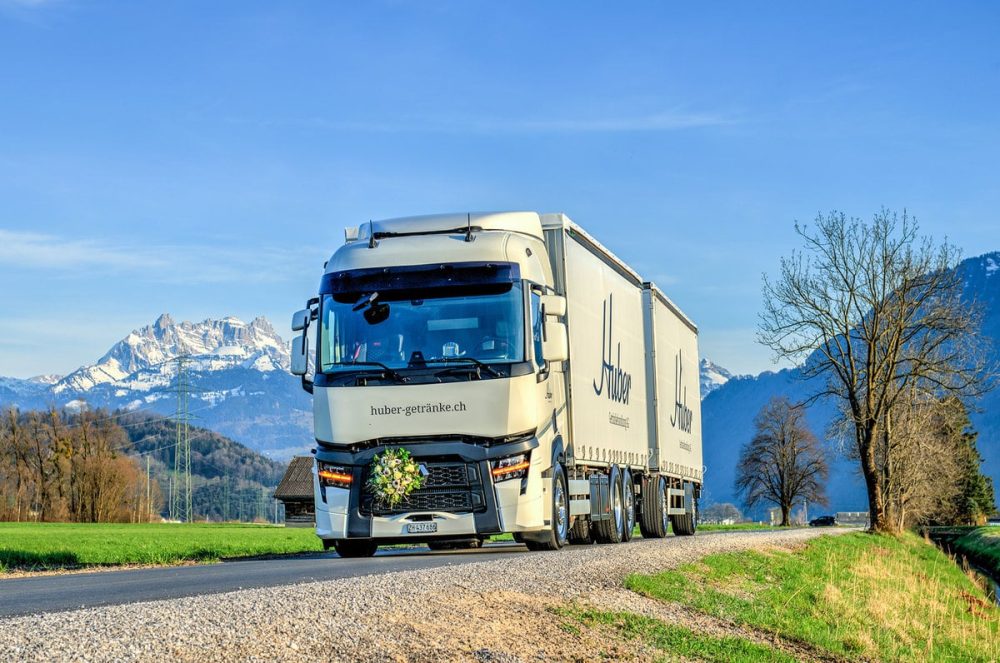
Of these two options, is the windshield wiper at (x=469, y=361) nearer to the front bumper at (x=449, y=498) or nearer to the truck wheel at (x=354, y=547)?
the front bumper at (x=449, y=498)

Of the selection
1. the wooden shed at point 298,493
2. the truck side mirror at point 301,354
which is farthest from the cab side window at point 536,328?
the wooden shed at point 298,493

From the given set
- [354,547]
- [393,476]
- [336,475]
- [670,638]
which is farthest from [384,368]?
[670,638]

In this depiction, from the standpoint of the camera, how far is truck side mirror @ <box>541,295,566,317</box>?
18359mm

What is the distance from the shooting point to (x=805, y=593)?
18531mm

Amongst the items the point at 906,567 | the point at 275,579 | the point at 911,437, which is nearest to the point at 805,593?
the point at 275,579

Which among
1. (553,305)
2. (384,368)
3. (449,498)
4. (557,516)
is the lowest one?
(557,516)

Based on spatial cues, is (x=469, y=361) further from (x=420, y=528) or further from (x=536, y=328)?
(x=420, y=528)

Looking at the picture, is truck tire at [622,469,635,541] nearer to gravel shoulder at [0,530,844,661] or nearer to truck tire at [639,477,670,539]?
truck tire at [639,477,670,539]

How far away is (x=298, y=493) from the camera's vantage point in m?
95.9

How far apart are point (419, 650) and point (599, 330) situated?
47.8ft

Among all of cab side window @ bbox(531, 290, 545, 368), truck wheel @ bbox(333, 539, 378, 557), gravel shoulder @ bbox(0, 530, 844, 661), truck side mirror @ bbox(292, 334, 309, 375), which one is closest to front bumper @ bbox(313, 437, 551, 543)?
cab side window @ bbox(531, 290, 545, 368)

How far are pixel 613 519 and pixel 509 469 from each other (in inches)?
253

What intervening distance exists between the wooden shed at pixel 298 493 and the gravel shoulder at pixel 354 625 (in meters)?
82.4

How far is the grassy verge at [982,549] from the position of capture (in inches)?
2276
